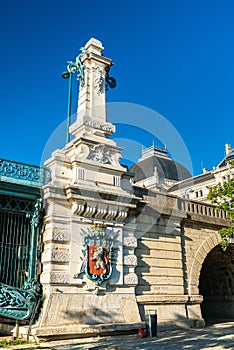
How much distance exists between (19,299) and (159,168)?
145 ft

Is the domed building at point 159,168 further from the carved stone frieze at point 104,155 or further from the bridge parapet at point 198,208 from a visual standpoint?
the carved stone frieze at point 104,155

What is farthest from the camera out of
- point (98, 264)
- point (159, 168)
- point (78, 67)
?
point (159, 168)

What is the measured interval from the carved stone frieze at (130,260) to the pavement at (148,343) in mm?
2197

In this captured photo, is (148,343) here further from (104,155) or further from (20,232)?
(104,155)

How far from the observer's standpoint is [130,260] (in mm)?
12727

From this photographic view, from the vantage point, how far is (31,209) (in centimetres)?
1188

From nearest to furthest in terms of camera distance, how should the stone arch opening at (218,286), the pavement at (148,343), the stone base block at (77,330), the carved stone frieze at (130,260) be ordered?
the pavement at (148,343) < the stone base block at (77,330) < the carved stone frieze at (130,260) < the stone arch opening at (218,286)

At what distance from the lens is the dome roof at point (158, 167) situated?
5294 cm

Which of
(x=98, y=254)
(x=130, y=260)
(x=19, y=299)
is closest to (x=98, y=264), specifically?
(x=98, y=254)

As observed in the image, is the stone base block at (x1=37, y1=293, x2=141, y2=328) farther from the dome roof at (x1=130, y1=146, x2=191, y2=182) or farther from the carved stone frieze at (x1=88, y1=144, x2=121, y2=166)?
the dome roof at (x1=130, y1=146, x2=191, y2=182)

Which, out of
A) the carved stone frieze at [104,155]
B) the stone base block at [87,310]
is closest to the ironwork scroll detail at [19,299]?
the stone base block at [87,310]

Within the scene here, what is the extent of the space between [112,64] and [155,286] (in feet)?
27.7

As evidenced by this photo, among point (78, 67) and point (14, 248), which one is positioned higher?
point (78, 67)

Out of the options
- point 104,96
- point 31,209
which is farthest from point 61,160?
point 104,96
